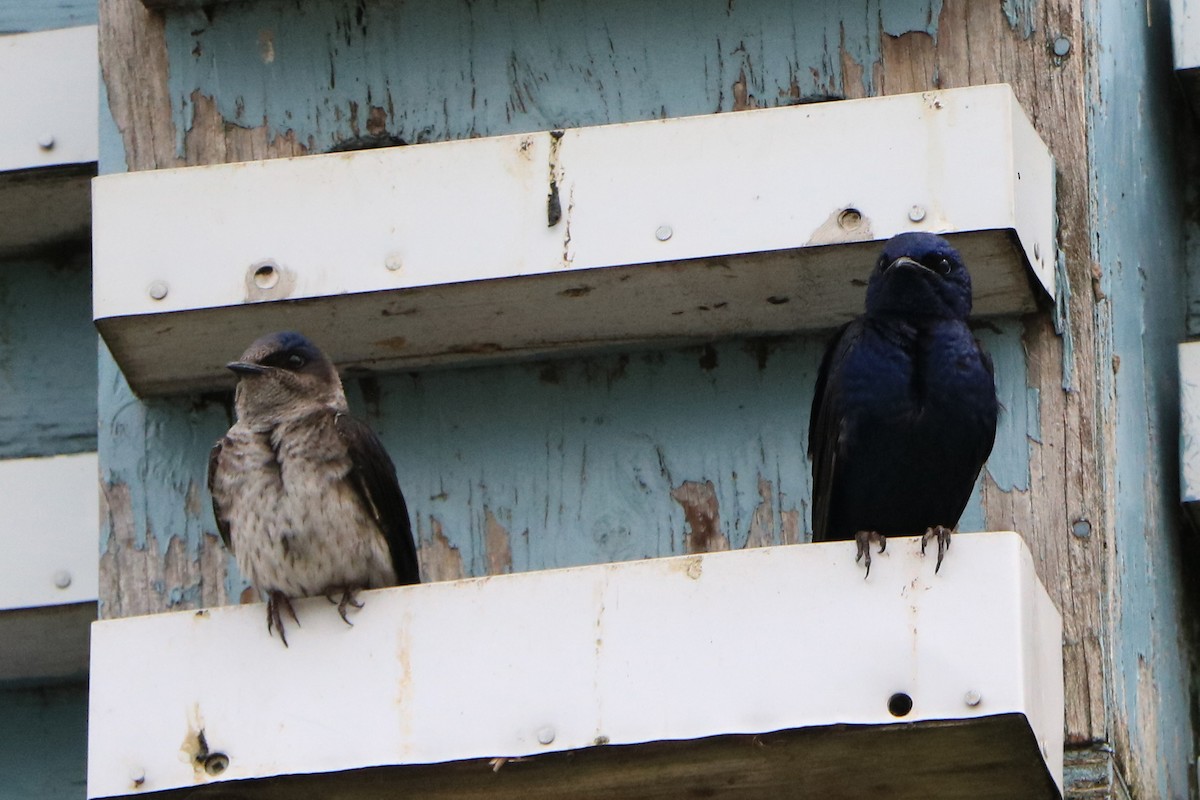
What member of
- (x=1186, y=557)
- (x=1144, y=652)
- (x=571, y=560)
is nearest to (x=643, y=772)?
(x=571, y=560)

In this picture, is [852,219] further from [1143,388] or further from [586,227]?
[1143,388]

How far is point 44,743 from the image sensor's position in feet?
23.4

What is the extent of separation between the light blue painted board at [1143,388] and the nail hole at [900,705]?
90cm

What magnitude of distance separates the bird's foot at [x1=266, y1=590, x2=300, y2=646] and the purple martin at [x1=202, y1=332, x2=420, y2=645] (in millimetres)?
357

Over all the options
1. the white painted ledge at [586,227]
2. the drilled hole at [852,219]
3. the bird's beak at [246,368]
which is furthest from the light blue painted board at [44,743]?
the drilled hole at [852,219]

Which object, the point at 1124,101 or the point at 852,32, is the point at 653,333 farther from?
the point at 1124,101

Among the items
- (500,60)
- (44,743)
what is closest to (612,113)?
(500,60)

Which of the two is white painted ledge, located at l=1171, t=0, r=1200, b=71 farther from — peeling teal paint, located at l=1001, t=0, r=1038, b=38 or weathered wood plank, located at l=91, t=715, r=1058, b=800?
weathered wood plank, located at l=91, t=715, r=1058, b=800

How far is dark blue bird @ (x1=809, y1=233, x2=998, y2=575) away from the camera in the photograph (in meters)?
6.04

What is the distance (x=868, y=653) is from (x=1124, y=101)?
210cm

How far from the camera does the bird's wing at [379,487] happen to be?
614 centimetres

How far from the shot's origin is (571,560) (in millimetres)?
6434

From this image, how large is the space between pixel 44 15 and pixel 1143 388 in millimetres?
3169

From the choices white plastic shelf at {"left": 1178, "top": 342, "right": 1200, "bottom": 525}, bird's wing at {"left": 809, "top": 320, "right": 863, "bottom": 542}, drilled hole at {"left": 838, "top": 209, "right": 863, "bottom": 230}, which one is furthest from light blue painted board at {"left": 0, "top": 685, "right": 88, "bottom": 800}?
white plastic shelf at {"left": 1178, "top": 342, "right": 1200, "bottom": 525}
